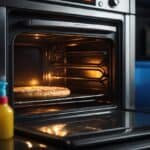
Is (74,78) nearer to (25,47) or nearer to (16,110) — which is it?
(25,47)

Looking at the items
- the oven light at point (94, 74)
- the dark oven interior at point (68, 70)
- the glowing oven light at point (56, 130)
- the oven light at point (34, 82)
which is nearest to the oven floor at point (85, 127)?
the glowing oven light at point (56, 130)

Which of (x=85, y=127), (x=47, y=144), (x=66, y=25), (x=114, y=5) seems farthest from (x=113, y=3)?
(x=47, y=144)

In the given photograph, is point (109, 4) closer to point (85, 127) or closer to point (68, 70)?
point (68, 70)

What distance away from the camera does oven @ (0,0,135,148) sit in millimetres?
1079

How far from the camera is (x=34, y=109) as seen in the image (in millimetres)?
1235

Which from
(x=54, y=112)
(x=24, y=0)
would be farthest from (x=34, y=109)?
(x=24, y=0)

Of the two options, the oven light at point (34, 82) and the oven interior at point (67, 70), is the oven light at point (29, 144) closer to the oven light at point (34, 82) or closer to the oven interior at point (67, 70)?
the oven interior at point (67, 70)

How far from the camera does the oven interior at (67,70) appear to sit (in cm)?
133

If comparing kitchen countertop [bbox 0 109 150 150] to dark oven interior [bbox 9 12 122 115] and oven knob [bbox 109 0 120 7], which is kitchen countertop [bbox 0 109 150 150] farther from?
oven knob [bbox 109 0 120 7]

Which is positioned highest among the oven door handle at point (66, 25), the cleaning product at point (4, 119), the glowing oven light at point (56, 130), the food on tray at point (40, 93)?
the oven door handle at point (66, 25)

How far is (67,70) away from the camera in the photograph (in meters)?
1.54

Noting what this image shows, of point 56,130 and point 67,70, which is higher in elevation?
point 67,70

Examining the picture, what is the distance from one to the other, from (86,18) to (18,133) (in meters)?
0.51

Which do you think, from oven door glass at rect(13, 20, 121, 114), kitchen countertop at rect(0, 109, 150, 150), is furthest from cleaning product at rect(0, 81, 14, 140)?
oven door glass at rect(13, 20, 121, 114)
